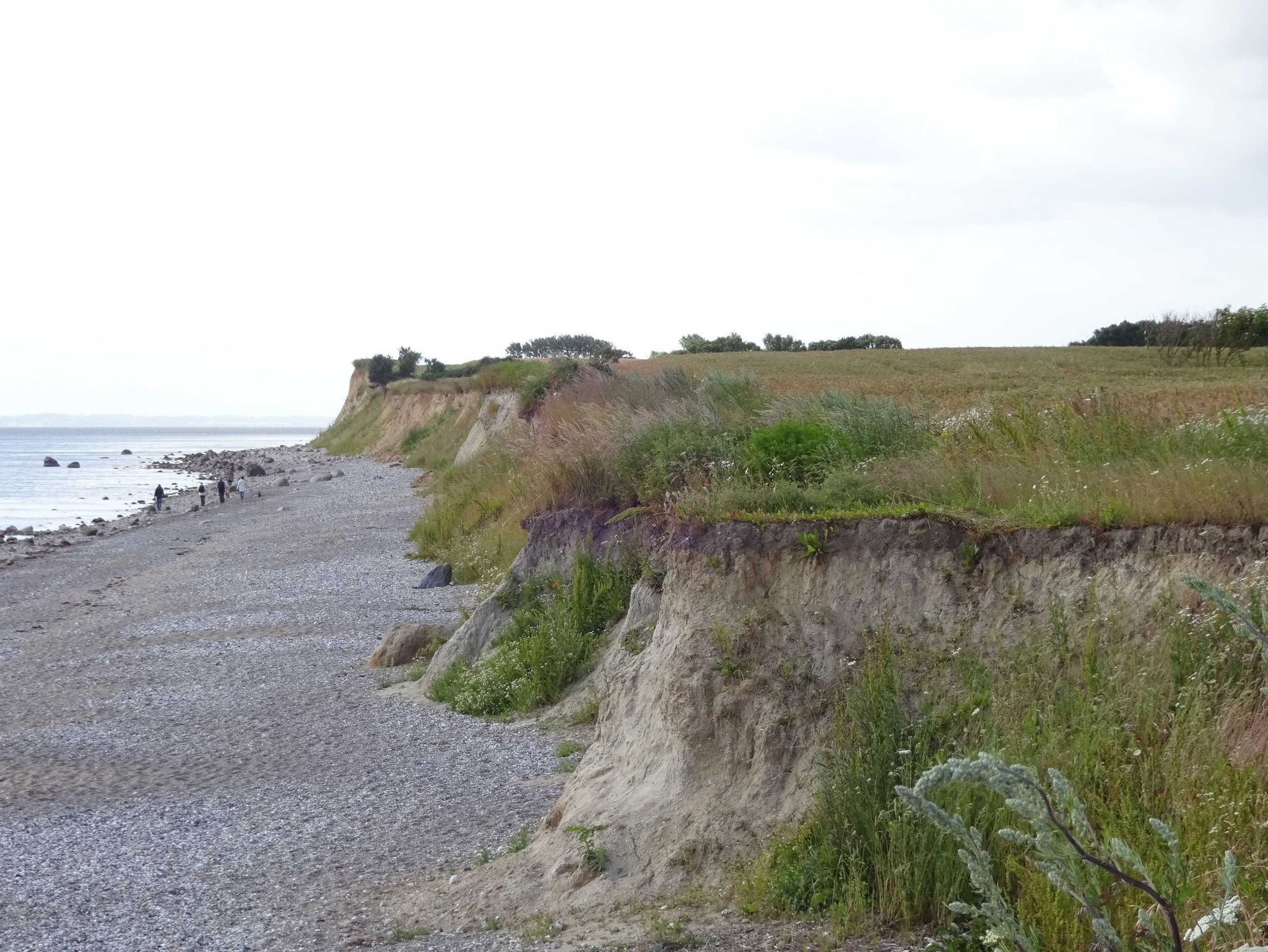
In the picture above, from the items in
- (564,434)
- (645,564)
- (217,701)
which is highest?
(564,434)

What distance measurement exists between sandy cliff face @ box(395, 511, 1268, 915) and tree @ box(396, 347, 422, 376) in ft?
304

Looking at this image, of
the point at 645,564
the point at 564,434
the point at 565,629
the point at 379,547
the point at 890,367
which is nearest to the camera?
the point at 645,564

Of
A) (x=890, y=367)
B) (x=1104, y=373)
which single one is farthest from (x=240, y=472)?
(x=1104, y=373)

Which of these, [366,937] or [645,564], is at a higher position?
[645,564]

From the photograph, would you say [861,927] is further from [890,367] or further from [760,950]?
[890,367]

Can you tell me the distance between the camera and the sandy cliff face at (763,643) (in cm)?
687

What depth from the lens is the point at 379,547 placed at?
26.6m

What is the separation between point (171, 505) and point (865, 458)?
146 feet

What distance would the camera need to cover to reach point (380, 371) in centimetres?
9850

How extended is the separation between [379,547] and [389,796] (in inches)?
672

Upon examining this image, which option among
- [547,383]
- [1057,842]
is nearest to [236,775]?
[1057,842]

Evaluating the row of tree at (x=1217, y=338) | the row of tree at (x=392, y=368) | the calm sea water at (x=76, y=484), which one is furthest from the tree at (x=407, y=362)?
the row of tree at (x=1217, y=338)

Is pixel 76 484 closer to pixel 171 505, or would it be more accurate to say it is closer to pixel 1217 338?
pixel 171 505

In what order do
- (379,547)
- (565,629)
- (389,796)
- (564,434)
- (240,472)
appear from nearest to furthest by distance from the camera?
(389,796) < (565,629) < (564,434) < (379,547) < (240,472)
